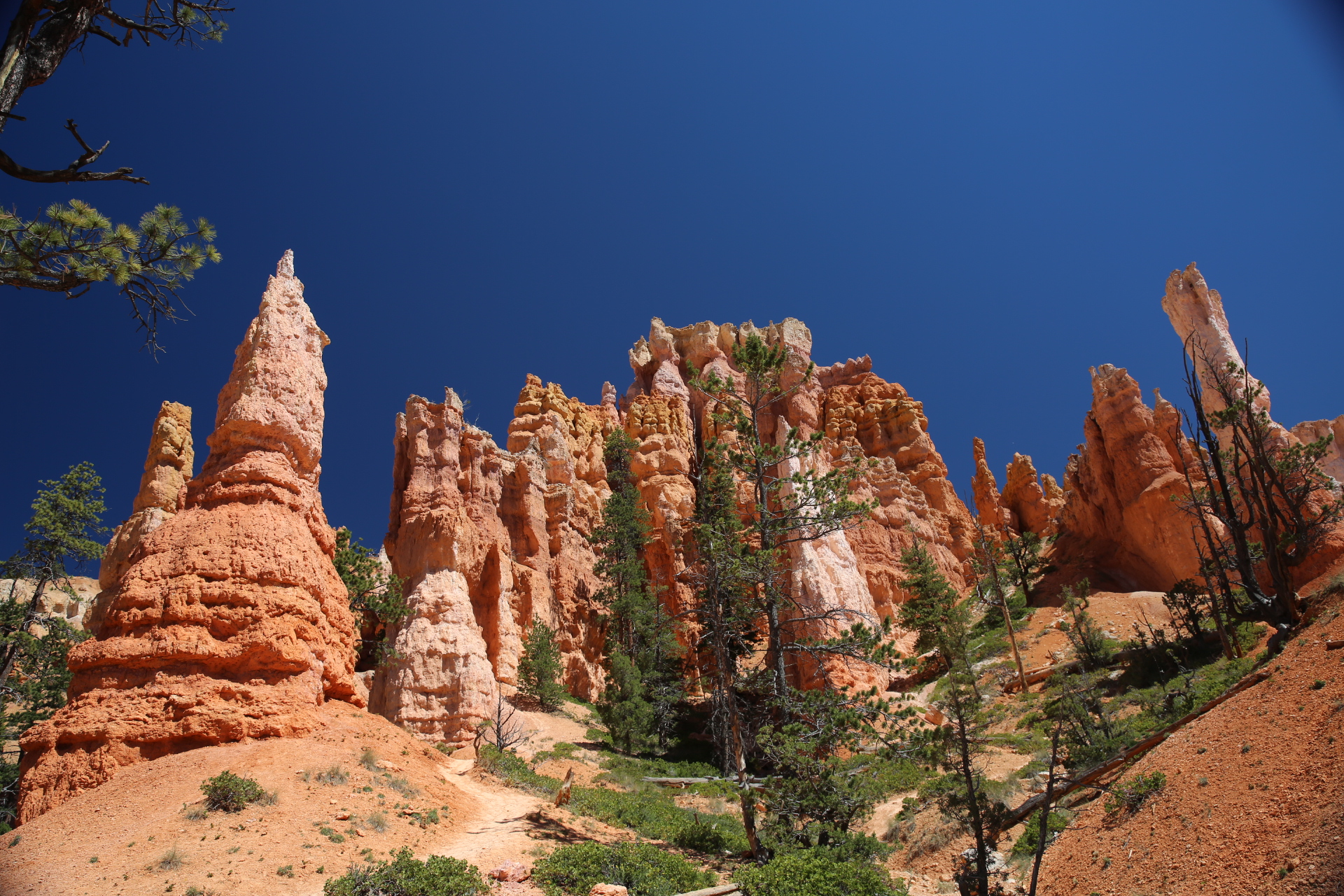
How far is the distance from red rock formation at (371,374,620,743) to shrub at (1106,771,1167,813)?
17779mm

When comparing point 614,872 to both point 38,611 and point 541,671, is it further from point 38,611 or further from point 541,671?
point 38,611

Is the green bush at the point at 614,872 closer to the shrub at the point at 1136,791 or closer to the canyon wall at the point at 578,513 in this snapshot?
the canyon wall at the point at 578,513

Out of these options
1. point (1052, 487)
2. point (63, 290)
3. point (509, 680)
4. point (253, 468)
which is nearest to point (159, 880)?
point (63, 290)

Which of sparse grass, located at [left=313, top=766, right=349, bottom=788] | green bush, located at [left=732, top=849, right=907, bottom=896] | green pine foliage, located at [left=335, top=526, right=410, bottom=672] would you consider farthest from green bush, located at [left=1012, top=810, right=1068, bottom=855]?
green pine foliage, located at [left=335, top=526, right=410, bottom=672]

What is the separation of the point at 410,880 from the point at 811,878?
5.71 metres

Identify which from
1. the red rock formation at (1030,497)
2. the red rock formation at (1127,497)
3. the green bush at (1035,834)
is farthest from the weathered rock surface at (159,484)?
the red rock formation at (1030,497)

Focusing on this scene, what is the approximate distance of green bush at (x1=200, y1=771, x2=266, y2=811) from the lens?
10.1 meters

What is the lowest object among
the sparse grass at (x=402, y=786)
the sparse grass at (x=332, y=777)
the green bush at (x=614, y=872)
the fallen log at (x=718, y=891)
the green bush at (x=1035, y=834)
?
the green bush at (x=1035, y=834)

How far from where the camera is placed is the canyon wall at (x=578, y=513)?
2270 centimetres

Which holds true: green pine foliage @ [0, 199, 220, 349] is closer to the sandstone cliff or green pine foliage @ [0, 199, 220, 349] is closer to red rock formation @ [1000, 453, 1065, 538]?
the sandstone cliff

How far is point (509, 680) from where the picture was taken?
27.0 meters

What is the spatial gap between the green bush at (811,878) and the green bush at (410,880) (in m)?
3.97

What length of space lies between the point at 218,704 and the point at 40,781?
2.64 meters

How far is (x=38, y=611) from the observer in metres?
22.1
